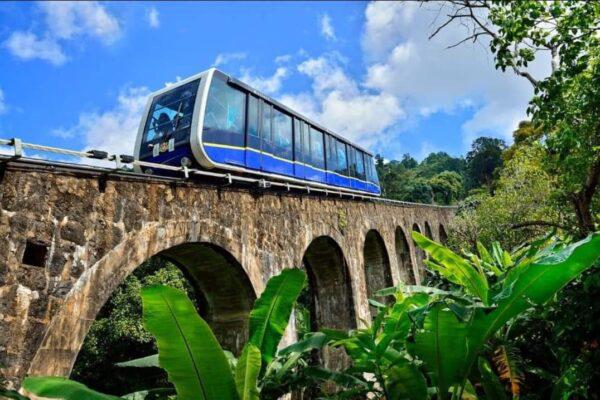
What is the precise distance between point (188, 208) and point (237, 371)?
3.01 m

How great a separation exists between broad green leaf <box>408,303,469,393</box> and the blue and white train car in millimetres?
4521

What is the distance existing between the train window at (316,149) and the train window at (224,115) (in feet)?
10.2

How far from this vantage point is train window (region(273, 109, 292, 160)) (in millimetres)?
9125

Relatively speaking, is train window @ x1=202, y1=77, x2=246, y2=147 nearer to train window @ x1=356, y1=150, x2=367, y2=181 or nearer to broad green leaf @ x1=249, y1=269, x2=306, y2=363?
broad green leaf @ x1=249, y1=269, x2=306, y2=363

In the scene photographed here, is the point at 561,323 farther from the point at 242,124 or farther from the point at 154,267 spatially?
the point at 154,267

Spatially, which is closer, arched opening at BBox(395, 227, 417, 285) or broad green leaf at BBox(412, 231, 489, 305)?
broad green leaf at BBox(412, 231, 489, 305)

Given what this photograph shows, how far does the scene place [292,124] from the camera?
10.0m

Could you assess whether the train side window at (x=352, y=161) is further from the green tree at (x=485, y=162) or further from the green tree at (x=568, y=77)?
the green tree at (x=485, y=162)

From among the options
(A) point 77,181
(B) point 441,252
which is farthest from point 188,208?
(B) point 441,252

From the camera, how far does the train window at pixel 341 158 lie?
1276 centimetres

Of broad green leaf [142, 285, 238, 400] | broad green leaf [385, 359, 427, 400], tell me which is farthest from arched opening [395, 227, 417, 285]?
broad green leaf [142, 285, 238, 400]

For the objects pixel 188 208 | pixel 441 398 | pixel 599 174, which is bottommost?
pixel 441 398

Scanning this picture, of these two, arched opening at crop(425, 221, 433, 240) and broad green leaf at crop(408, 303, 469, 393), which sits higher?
arched opening at crop(425, 221, 433, 240)

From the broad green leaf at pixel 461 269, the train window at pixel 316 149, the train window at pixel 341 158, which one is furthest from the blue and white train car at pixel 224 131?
the broad green leaf at pixel 461 269
